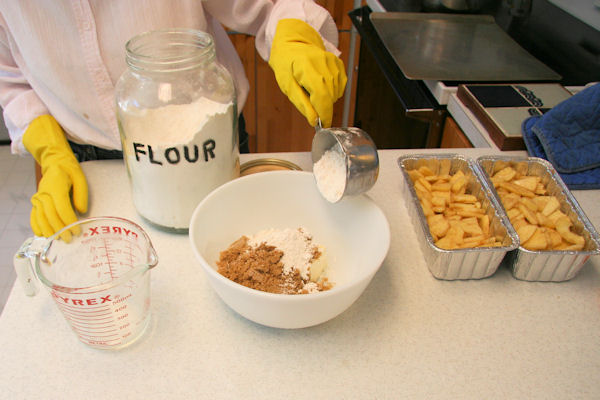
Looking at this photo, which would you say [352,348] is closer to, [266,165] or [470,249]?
[470,249]

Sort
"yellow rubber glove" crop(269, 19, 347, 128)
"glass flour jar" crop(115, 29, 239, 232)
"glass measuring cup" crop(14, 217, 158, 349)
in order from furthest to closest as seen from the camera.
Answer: "yellow rubber glove" crop(269, 19, 347, 128) < "glass flour jar" crop(115, 29, 239, 232) < "glass measuring cup" crop(14, 217, 158, 349)

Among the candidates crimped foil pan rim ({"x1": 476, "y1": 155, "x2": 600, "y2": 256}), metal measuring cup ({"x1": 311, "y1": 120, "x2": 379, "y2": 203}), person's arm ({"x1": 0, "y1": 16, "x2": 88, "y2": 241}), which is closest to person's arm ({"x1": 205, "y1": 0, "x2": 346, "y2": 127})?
metal measuring cup ({"x1": 311, "y1": 120, "x2": 379, "y2": 203})

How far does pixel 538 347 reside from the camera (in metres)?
0.62

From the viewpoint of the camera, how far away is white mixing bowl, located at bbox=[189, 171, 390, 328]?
565mm

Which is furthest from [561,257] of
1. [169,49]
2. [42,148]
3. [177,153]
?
[42,148]

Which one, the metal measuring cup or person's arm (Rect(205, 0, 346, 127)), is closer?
the metal measuring cup

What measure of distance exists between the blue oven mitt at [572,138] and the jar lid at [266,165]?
20.9 inches

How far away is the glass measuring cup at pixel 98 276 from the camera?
559 millimetres

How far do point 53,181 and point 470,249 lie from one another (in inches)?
27.7

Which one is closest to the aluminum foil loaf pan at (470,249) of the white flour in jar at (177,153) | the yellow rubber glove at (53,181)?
the white flour in jar at (177,153)

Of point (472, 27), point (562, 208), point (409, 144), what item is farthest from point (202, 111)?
point (472, 27)

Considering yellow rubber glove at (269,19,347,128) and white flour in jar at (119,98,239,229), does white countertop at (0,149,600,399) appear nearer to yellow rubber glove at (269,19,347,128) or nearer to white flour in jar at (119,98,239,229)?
white flour in jar at (119,98,239,229)

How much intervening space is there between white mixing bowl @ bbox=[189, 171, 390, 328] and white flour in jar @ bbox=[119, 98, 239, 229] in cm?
4

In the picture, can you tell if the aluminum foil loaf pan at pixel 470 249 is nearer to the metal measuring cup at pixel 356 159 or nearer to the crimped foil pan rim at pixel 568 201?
the crimped foil pan rim at pixel 568 201
